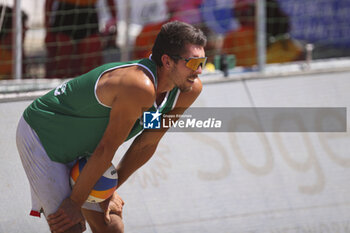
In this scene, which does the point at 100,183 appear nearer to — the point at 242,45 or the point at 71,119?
the point at 71,119

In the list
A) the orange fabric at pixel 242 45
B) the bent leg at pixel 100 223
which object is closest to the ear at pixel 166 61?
the bent leg at pixel 100 223

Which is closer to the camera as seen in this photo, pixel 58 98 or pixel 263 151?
pixel 58 98

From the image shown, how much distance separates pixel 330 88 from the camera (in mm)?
5031

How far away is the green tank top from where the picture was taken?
9.80ft

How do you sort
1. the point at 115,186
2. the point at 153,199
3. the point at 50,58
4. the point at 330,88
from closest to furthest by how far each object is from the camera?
the point at 115,186, the point at 153,199, the point at 330,88, the point at 50,58

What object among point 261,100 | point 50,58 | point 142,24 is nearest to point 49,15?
point 50,58

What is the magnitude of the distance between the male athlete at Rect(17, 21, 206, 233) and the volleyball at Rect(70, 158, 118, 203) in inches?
1.7

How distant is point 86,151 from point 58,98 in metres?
0.33

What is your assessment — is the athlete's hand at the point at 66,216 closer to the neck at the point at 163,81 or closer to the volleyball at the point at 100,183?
the volleyball at the point at 100,183

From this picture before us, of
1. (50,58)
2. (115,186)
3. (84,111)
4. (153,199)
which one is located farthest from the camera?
(50,58)

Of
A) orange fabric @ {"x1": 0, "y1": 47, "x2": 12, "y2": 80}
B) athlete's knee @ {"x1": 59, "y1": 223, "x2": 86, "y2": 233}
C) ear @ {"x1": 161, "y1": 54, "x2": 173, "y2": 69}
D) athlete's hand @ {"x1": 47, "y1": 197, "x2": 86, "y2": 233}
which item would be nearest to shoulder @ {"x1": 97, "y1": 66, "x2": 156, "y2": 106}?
ear @ {"x1": 161, "y1": 54, "x2": 173, "y2": 69}

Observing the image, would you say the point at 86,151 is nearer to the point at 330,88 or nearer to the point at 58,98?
the point at 58,98
